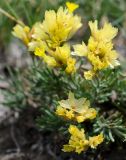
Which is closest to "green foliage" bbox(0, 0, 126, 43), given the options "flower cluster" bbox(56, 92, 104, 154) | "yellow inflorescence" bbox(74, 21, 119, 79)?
"yellow inflorescence" bbox(74, 21, 119, 79)

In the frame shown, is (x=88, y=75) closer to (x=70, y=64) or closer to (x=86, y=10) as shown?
(x=70, y=64)

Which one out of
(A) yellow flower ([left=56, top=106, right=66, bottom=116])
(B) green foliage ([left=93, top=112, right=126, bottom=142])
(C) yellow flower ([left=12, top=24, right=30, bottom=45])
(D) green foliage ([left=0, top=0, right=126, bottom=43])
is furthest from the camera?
(D) green foliage ([left=0, top=0, right=126, bottom=43])

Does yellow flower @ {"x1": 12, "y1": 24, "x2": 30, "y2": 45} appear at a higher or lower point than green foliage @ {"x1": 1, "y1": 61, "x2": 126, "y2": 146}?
higher

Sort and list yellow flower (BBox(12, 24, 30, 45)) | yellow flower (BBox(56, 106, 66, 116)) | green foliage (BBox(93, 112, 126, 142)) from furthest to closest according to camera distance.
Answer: yellow flower (BBox(12, 24, 30, 45)) < green foliage (BBox(93, 112, 126, 142)) < yellow flower (BBox(56, 106, 66, 116))

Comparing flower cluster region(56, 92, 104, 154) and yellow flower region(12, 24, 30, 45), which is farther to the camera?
yellow flower region(12, 24, 30, 45)

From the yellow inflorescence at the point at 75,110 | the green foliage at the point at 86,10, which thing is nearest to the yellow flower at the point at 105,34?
the yellow inflorescence at the point at 75,110

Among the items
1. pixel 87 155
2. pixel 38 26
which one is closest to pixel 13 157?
pixel 87 155

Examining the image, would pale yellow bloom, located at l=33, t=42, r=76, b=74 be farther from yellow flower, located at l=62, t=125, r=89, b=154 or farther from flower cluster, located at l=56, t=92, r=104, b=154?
yellow flower, located at l=62, t=125, r=89, b=154
